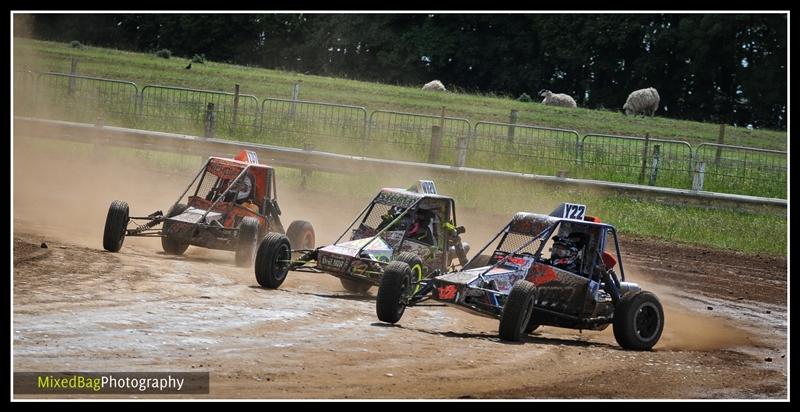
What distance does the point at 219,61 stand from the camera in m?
45.5

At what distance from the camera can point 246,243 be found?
1505 cm

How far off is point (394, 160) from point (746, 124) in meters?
23.8

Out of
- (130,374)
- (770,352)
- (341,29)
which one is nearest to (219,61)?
(341,29)

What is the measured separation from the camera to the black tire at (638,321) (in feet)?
39.0

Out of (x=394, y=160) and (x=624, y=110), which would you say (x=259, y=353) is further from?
(x=624, y=110)

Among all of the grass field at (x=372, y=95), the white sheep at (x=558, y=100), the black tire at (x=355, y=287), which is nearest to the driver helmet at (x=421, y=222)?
the black tire at (x=355, y=287)

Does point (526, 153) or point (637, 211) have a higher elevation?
point (526, 153)

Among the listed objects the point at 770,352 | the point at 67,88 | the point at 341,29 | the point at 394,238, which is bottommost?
the point at 770,352

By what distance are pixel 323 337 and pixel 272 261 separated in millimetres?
2719

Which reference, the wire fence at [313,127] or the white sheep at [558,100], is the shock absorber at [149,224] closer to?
the wire fence at [313,127]

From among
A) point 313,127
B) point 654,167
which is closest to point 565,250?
point 654,167

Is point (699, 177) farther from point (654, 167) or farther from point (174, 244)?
point (174, 244)

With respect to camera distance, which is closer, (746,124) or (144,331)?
(144,331)

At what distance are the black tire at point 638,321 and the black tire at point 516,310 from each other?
3.53 ft
